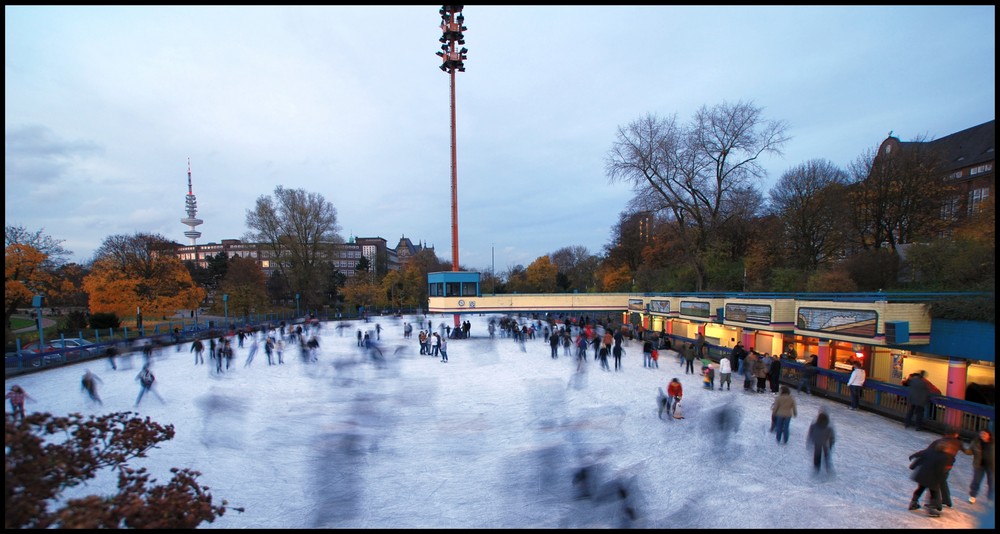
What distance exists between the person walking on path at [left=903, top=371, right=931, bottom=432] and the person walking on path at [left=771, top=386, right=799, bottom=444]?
10.1ft

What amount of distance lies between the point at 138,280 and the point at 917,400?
4030cm

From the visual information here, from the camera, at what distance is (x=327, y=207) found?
46.0 m

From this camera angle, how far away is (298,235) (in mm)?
44281

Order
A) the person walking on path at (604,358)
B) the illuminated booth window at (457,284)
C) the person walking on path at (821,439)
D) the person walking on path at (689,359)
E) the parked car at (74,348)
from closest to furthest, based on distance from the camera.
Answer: the person walking on path at (821,439) → the person walking on path at (689,359) → the person walking on path at (604,358) → the parked car at (74,348) → the illuminated booth window at (457,284)

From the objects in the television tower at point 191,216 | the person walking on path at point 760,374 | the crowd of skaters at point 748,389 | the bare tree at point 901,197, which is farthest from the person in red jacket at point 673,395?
the television tower at point 191,216

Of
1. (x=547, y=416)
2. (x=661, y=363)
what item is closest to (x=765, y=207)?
(x=661, y=363)

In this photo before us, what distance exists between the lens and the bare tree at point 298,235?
143ft

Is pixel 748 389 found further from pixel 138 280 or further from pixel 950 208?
pixel 138 280

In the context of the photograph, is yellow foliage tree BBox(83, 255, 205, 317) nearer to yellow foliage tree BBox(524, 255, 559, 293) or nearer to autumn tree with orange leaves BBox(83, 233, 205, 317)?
autumn tree with orange leaves BBox(83, 233, 205, 317)

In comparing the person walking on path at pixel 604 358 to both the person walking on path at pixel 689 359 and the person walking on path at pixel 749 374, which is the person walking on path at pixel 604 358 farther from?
the person walking on path at pixel 749 374

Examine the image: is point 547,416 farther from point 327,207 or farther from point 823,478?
point 327,207

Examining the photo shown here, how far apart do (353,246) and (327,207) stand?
57973 millimetres

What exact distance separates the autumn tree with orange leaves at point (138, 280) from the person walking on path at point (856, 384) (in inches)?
1515

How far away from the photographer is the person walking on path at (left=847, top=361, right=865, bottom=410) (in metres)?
10.3
